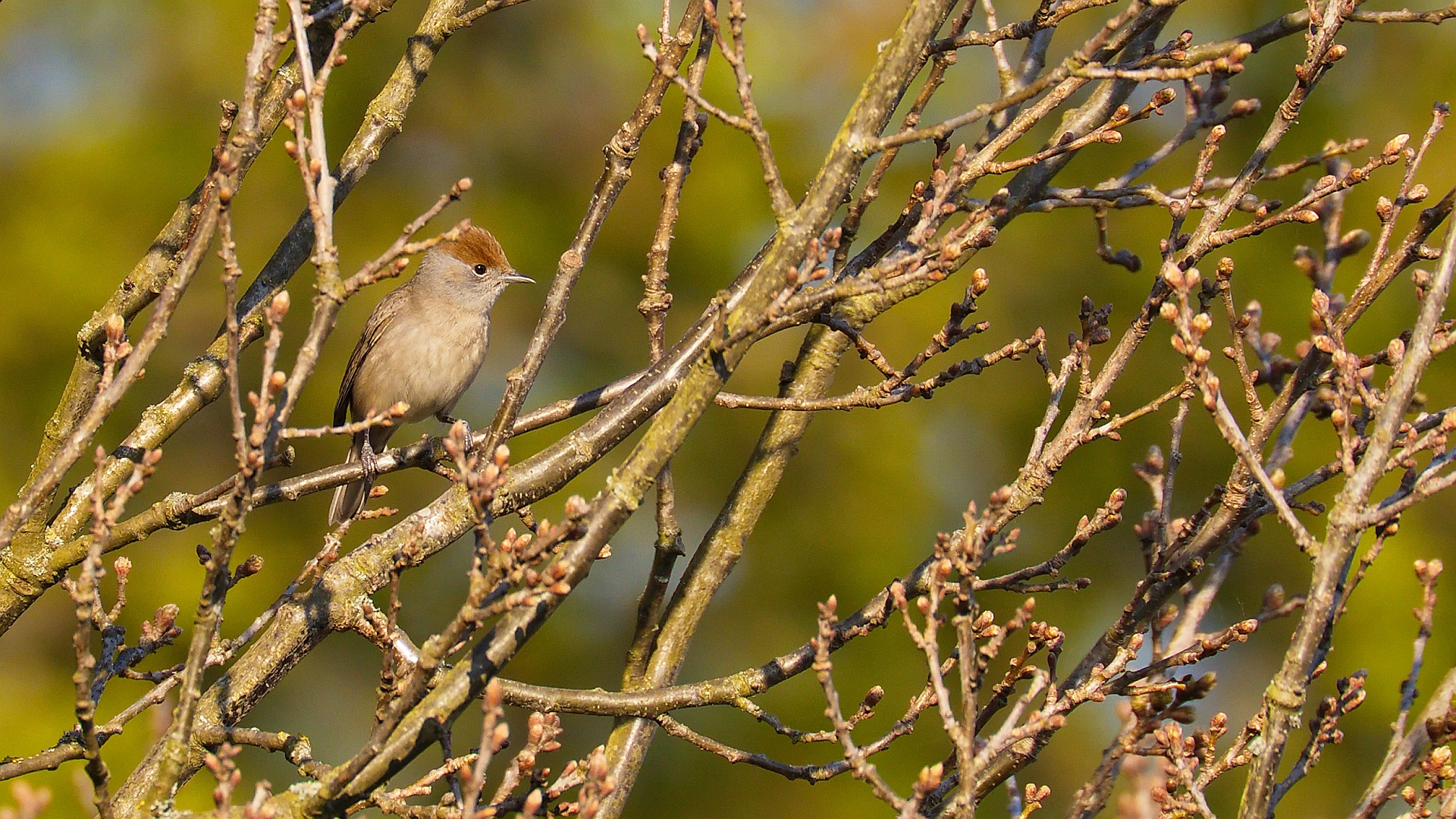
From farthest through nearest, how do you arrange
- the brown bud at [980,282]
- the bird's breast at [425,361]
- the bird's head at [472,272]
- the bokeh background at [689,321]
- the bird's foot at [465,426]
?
the bokeh background at [689,321], the bird's head at [472,272], the bird's breast at [425,361], the bird's foot at [465,426], the brown bud at [980,282]

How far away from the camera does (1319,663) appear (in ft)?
8.86

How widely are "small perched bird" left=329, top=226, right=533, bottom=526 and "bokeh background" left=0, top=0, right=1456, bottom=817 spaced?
2094mm

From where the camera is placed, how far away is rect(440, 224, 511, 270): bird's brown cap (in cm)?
618

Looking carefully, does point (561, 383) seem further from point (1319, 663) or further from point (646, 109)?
point (1319, 663)

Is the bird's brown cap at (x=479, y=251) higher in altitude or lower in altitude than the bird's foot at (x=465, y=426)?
higher

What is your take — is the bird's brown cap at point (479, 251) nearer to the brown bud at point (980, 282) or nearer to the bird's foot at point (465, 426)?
the bird's foot at point (465, 426)

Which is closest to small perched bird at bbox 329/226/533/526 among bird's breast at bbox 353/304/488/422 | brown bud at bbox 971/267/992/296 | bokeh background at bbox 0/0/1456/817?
bird's breast at bbox 353/304/488/422

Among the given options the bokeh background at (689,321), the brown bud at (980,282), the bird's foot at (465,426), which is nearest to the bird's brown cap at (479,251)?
the bird's foot at (465,426)

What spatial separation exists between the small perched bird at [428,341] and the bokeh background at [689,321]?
2.09m

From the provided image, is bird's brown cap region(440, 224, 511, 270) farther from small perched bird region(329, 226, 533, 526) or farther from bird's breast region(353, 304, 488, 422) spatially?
bird's breast region(353, 304, 488, 422)

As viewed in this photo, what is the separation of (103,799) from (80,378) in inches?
67.9

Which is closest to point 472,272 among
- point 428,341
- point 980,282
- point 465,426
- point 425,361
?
point 428,341

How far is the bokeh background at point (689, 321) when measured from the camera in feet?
26.2

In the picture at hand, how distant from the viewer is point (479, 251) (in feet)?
20.3
